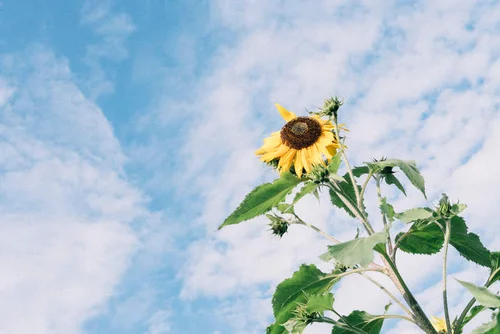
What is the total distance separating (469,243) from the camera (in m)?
4.58

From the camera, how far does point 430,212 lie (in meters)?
3.73

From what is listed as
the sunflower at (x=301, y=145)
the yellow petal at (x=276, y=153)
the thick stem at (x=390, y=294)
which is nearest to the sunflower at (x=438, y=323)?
the thick stem at (x=390, y=294)

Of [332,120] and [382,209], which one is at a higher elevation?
[332,120]

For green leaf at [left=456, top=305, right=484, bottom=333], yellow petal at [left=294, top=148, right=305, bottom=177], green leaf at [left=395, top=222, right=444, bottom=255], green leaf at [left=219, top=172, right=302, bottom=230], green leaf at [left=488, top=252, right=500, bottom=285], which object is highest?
yellow petal at [left=294, top=148, right=305, bottom=177]

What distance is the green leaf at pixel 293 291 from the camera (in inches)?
173

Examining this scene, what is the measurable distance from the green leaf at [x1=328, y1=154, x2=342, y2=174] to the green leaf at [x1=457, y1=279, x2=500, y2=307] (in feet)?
5.33

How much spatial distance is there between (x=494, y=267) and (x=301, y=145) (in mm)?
1786

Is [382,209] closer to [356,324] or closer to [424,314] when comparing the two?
[424,314]

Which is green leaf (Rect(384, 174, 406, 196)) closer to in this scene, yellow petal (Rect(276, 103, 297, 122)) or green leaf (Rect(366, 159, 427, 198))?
green leaf (Rect(366, 159, 427, 198))

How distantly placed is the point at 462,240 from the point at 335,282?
3.48 feet

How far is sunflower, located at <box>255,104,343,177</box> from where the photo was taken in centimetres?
502

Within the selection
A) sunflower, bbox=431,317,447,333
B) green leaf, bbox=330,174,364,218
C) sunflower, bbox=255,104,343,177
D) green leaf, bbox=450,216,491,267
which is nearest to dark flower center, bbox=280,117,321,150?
sunflower, bbox=255,104,343,177

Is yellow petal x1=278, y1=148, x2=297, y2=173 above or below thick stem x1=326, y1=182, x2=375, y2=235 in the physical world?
above

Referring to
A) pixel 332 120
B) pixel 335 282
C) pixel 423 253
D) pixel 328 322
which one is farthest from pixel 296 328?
pixel 332 120
